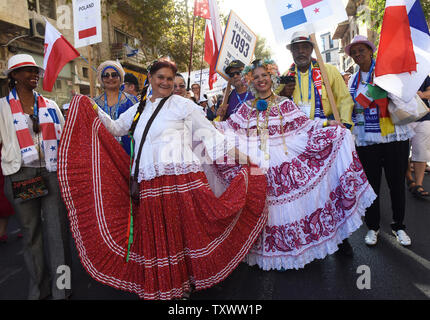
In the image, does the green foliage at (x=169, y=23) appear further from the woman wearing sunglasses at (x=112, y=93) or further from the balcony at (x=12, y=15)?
the woman wearing sunglasses at (x=112, y=93)

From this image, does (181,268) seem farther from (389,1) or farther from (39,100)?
(389,1)

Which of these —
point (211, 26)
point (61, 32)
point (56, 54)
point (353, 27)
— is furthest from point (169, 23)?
point (353, 27)

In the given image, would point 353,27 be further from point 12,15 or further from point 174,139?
point 174,139

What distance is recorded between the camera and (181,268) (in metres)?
2.54

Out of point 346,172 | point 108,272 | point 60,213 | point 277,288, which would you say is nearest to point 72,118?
point 60,213

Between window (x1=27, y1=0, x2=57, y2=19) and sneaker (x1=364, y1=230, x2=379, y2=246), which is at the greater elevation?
window (x1=27, y1=0, x2=57, y2=19)

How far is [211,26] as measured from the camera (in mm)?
5906

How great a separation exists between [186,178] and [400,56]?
94.1 inches

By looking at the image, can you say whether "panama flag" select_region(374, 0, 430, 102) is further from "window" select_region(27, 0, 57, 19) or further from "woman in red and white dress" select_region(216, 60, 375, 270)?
"window" select_region(27, 0, 57, 19)

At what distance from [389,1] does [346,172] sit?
176 centimetres

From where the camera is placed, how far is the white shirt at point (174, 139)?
99.0 inches

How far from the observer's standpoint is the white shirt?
2.52 m

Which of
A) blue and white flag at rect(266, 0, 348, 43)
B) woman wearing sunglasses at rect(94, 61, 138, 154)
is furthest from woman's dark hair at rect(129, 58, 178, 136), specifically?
blue and white flag at rect(266, 0, 348, 43)

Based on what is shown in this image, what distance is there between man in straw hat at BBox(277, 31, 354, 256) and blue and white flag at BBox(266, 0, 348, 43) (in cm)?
15
